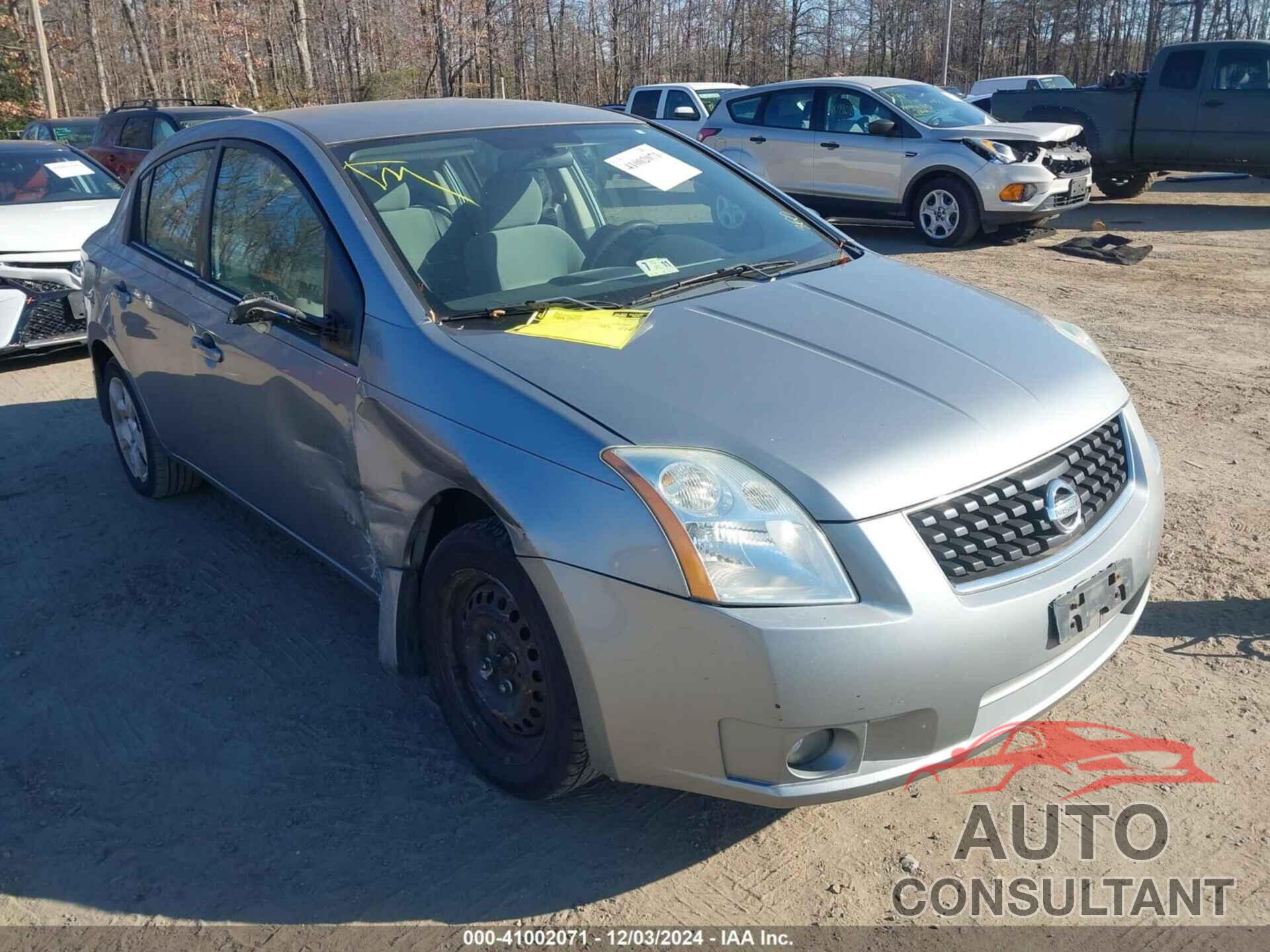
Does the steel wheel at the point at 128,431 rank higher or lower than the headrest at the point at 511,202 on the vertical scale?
lower

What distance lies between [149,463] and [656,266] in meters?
2.81

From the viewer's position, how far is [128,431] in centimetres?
520

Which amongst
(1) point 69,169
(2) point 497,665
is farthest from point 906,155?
(2) point 497,665

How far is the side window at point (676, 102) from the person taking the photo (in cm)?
1669

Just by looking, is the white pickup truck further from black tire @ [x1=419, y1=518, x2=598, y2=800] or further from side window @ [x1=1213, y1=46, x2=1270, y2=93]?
black tire @ [x1=419, y1=518, x2=598, y2=800]

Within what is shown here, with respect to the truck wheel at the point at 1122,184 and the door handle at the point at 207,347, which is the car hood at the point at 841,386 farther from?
the truck wheel at the point at 1122,184

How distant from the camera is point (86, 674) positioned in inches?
145

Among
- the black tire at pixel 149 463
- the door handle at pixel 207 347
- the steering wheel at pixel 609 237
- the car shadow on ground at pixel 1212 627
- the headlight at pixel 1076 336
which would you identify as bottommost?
the car shadow on ground at pixel 1212 627

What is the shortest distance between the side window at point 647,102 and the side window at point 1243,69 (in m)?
7.90

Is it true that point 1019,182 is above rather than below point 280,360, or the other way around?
below

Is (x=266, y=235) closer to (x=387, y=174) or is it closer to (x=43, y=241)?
(x=387, y=174)

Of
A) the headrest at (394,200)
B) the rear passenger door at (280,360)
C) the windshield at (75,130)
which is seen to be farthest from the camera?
the windshield at (75,130)

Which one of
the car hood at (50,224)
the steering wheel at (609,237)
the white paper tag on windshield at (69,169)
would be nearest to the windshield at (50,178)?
the white paper tag on windshield at (69,169)

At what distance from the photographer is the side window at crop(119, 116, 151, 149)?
47.6ft
